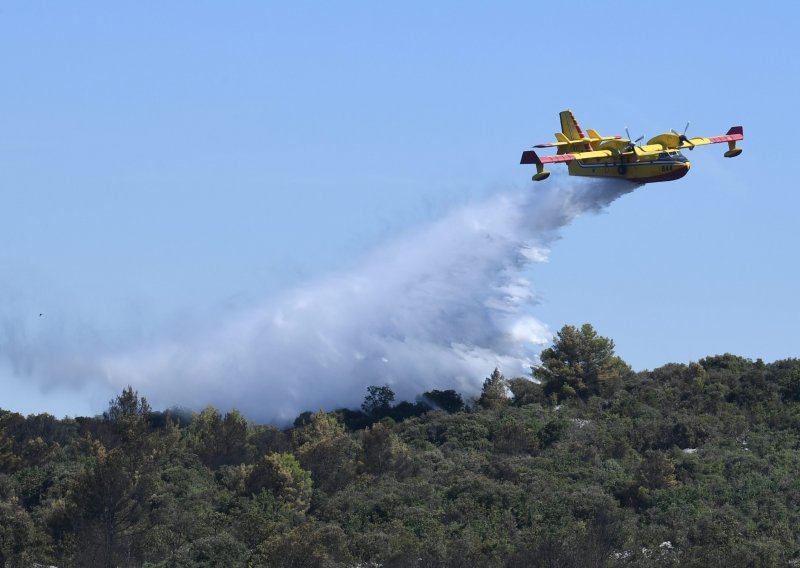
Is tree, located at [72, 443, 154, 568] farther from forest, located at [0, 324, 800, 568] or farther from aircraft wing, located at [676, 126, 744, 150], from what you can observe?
aircraft wing, located at [676, 126, 744, 150]

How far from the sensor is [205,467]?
292ft

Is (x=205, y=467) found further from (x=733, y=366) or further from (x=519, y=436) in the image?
(x=733, y=366)

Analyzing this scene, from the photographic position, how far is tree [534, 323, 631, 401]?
4021 inches

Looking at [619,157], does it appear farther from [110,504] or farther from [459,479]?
[110,504]

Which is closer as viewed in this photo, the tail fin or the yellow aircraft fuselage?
the yellow aircraft fuselage

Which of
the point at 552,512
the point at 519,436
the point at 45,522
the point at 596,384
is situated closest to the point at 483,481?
the point at 552,512

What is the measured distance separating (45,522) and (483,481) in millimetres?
20017

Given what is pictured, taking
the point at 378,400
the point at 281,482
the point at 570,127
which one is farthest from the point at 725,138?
the point at 378,400

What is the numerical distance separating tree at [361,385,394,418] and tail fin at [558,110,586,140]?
103 feet

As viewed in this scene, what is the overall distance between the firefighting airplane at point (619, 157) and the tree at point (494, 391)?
84.0ft

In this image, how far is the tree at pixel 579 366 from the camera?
102125mm

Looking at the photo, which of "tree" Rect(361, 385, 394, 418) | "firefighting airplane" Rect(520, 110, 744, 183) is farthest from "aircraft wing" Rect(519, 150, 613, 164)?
"tree" Rect(361, 385, 394, 418)

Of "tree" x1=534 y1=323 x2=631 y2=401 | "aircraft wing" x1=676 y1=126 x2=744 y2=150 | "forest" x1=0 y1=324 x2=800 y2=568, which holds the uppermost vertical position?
"aircraft wing" x1=676 y1=126 x2=744 y2=150

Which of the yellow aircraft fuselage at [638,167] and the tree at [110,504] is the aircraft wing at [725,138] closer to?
the yellow aircraft fuselage at [638,167]
